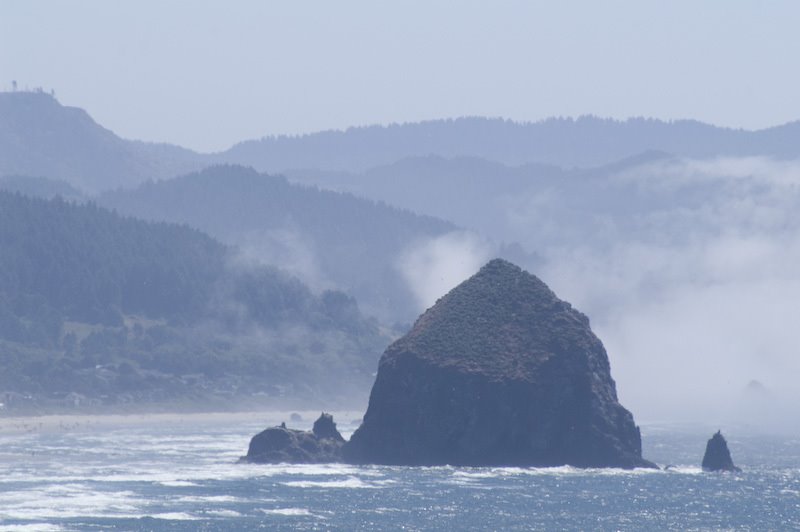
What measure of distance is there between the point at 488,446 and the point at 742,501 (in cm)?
2697

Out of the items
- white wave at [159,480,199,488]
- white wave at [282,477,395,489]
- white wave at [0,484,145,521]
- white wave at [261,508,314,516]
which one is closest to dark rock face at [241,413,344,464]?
white wave at [282,477,395,489]

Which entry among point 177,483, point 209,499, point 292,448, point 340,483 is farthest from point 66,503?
point 292,448

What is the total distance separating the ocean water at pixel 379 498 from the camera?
13150 centimetres

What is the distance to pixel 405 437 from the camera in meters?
170

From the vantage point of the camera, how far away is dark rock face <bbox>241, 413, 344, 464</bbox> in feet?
577

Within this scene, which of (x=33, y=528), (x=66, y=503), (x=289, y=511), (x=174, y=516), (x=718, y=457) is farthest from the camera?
(x=718, y=457)

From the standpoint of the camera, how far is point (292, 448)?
176250 mm

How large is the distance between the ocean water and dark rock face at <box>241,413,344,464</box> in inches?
89.3

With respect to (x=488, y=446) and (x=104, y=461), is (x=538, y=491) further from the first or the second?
(x=104, y=461)

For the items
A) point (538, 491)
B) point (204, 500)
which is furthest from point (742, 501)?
point (204, 500)

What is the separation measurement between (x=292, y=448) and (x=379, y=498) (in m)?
33.0

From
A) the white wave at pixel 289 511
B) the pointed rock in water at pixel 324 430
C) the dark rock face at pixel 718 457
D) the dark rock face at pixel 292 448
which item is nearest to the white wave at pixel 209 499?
the white wave at pixel 289 511

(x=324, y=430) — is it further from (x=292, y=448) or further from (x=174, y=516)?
(x=174, y=516)

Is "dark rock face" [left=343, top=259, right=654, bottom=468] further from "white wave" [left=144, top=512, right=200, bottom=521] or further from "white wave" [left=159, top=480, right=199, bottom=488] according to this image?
"white wave" [left=144, top=512, right=200, bottom=521]
